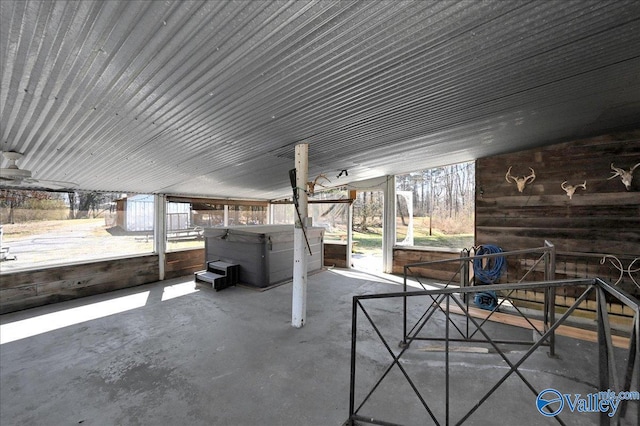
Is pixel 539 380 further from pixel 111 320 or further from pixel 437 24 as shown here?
pixel 111 320

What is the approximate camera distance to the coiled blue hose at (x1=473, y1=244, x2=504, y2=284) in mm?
4535

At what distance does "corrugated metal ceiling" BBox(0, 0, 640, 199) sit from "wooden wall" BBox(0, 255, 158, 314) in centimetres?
236

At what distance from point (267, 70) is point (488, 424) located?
314 cm

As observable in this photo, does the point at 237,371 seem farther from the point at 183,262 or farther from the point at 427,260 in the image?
the point at 427,260

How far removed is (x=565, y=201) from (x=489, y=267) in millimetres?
1628

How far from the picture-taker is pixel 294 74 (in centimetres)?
184

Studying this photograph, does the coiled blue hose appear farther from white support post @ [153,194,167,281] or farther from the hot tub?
white support post @ [153,194,167,281]

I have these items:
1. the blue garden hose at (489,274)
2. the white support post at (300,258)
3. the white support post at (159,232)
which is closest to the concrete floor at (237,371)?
A: the white support post at (300,258)

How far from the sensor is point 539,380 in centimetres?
248

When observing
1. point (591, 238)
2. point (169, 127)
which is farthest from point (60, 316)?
point (591, 238)

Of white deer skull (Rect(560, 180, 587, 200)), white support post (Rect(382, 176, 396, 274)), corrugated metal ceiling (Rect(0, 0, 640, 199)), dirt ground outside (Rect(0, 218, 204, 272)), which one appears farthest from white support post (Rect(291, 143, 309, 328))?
dirt ground outside (Rect(0, 218, 204, 272))

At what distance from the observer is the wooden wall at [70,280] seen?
14.3 feet

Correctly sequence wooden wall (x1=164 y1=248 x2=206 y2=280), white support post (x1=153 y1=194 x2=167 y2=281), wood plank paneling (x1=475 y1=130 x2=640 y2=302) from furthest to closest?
wooden wall (x1=164 y1=248 x2=206 y2=280) → white support post (x1=153 y1=194 x2=167 y2=281) → wood plank paneling (x1=475 y1=130 x2=640 y2=302)

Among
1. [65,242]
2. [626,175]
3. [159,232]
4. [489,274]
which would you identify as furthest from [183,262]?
[626,175]
